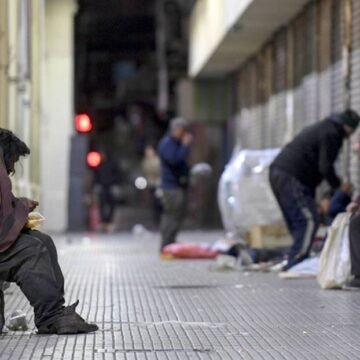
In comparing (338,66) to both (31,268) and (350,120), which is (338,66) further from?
(31,268)

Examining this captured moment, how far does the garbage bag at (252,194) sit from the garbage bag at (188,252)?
51cm

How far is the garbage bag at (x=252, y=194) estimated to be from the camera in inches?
647

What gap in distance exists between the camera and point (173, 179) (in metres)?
18.0

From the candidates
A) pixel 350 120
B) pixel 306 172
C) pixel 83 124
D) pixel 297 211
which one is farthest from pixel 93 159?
pixel 350 120

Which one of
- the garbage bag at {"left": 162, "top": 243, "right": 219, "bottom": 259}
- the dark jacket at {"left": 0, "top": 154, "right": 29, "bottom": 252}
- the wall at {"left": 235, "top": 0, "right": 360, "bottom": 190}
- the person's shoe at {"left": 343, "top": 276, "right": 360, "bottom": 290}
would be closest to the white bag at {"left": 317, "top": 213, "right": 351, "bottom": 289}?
the person's shoe at {"left": 343, "top": 276, "right": 360, "bottom": 290}

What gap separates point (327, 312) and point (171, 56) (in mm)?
24353

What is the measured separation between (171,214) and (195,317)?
819 cm

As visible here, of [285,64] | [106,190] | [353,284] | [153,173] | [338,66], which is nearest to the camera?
[353,284]

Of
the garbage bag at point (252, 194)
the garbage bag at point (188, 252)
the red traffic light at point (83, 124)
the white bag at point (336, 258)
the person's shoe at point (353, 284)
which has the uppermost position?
the red traffic light at point (83, 124)

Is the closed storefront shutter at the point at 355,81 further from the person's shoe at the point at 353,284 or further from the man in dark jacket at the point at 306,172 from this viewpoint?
the person's shoe at the point at 353,284

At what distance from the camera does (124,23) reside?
38.9 meters

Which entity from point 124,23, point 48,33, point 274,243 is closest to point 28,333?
point 274,243

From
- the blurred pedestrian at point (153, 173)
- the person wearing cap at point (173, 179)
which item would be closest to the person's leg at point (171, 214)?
the person wearing cap at point (173, 179)

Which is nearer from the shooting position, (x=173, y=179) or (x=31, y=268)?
(x=31, y=268)
